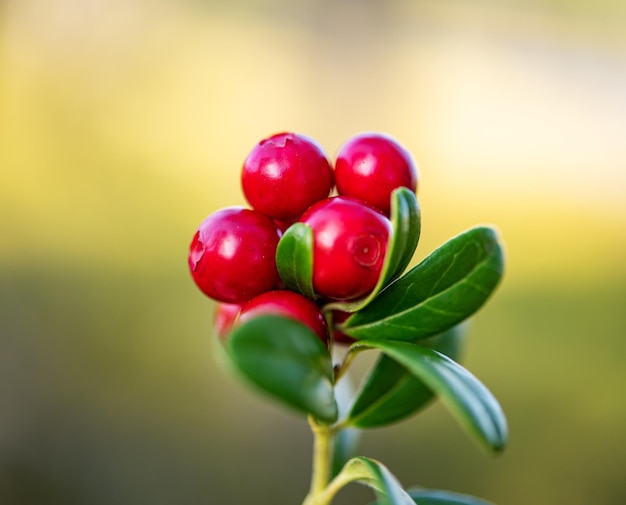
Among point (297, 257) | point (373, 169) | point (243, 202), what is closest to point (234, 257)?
point (297, 257)

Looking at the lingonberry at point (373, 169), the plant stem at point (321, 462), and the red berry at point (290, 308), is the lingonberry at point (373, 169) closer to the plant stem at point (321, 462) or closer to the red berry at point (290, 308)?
the red berry at point (290, 308)

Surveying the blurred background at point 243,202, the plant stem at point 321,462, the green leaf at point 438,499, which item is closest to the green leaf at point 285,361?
the plant stem at point 321,462

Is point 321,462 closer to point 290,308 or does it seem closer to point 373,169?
point 290,308

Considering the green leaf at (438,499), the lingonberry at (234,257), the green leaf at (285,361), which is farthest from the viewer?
the green leaf at (438,499)

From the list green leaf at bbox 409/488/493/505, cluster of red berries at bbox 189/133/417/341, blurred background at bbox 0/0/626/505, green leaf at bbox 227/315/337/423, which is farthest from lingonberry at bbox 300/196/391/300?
blurred background at bbox 0/0/626/505

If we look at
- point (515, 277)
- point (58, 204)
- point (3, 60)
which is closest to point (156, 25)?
point (3, 60)

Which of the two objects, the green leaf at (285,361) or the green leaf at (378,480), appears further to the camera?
the green leaf at (378,480)

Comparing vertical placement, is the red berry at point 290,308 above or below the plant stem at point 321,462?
above

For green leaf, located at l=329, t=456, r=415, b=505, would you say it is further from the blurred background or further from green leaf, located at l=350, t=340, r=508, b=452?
the blurred background
